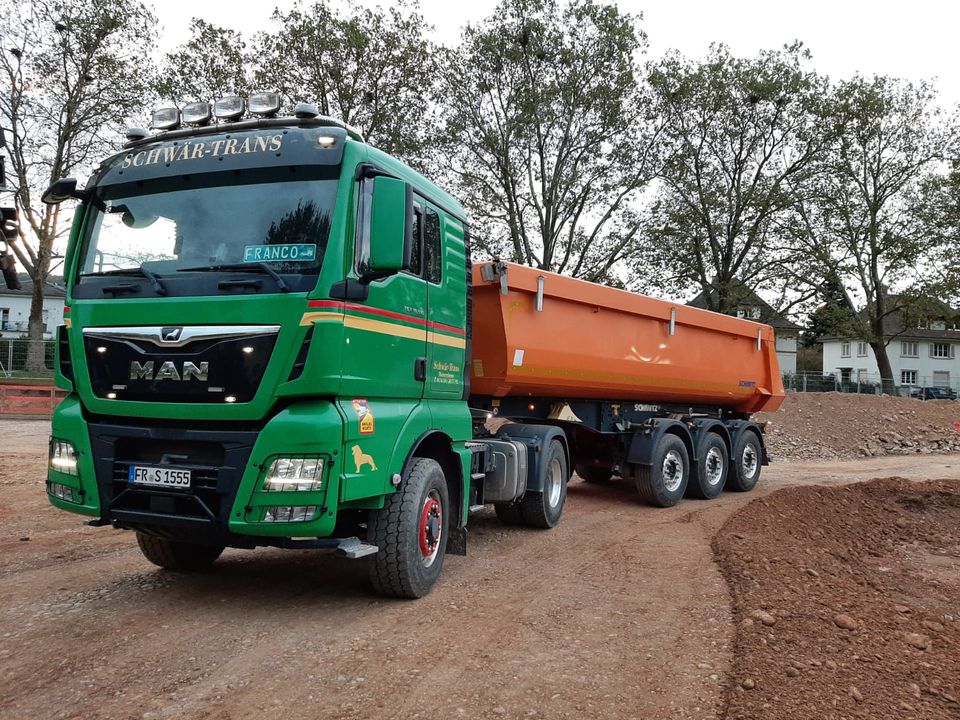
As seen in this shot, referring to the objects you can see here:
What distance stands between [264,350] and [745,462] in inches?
400

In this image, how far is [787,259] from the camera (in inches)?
1259

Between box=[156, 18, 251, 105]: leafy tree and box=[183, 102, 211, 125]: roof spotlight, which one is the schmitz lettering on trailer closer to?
box=[183, 102, 211, 125]: roof spotlight

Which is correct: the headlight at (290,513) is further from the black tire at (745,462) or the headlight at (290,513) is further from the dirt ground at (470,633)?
the black tire at (745,462)

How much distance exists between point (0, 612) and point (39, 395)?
18.2 metres

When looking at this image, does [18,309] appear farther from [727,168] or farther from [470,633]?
[470,633]

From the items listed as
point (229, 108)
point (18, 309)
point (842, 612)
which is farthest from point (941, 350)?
point (18, 309)

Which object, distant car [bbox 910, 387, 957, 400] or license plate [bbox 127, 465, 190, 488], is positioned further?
distant car [bbox 910, 387, 957, 400]

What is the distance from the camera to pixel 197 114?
533cm

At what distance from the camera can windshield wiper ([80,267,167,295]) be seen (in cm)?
469

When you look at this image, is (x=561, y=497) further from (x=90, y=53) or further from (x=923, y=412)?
(x=90, y=53)

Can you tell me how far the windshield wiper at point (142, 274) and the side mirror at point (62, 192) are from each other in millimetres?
674

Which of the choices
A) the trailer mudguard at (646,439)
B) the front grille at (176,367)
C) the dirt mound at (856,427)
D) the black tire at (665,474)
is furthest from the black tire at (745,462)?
the front grille at (176,367)

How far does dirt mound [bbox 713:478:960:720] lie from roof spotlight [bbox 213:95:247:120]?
15.5 ft

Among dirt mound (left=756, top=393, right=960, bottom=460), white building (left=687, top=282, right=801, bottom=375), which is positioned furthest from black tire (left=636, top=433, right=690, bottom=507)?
white building (left=687, top=282, right=801, bottom=375)
